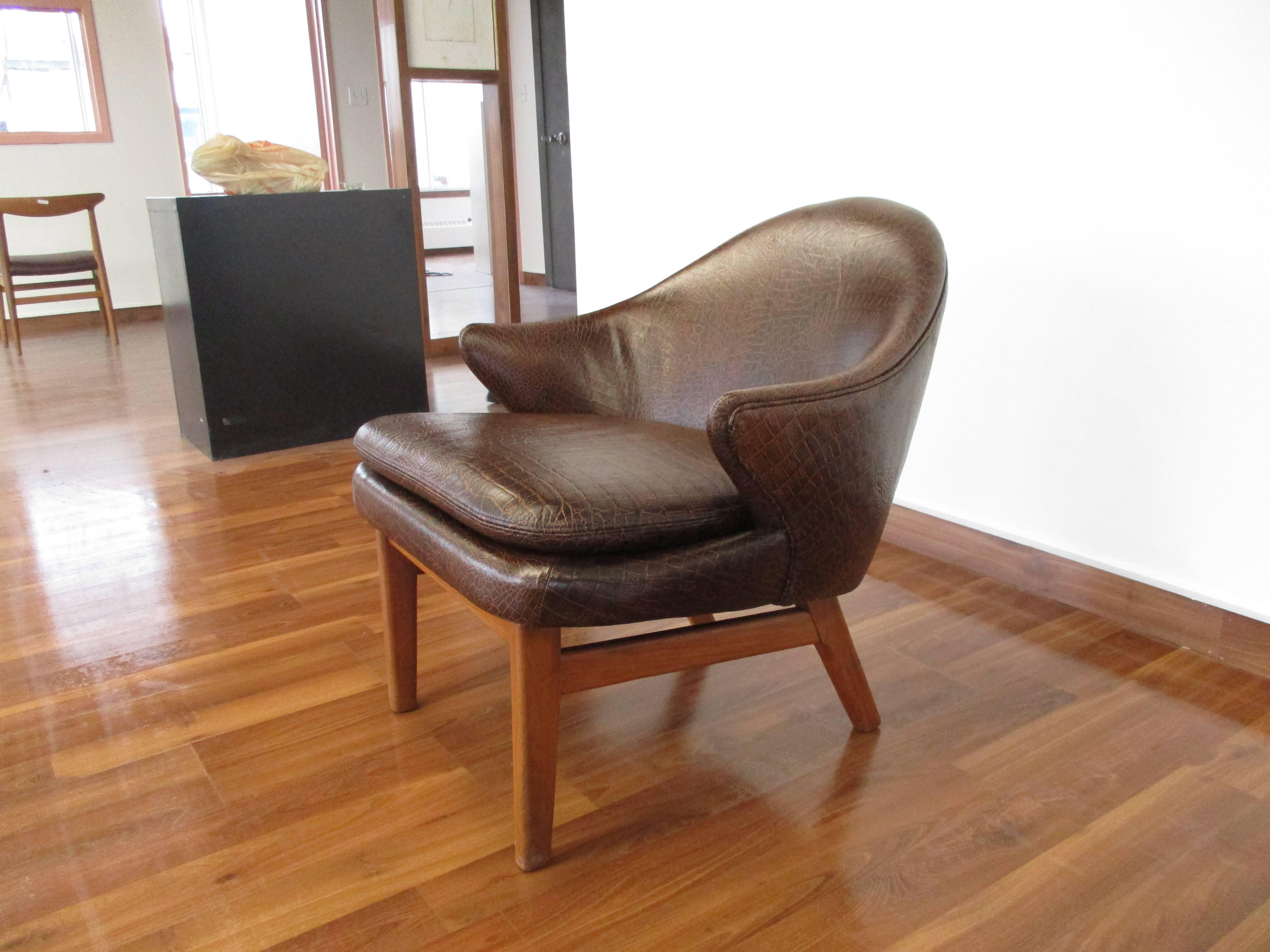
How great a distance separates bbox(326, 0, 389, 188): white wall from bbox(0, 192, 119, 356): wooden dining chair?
166 cm

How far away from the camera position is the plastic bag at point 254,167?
2865 mm

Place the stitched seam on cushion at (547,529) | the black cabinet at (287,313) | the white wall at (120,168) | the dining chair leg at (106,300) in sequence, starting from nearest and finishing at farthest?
the stitched seam on cushion at (547,529), the black cabinet at (287,313), the dining chair leg at (106,300), the white wall at (120,168)

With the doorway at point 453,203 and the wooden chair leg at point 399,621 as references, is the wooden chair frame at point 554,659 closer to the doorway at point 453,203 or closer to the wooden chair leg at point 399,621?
the wooden chair leg at point 399,621

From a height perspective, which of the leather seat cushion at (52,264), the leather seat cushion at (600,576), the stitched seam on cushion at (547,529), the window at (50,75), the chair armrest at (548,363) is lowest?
the leather seat cushion at (52,264)

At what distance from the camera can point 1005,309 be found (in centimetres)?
189

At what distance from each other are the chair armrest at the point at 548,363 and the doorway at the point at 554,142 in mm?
4585

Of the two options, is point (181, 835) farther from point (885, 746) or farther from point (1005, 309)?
point (1005, 309)

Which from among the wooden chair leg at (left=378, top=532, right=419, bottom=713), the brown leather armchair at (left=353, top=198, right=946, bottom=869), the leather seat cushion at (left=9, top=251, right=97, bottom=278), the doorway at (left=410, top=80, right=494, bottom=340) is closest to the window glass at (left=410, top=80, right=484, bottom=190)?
the doorway at (left=410, top=80, right=494, bottom=340)

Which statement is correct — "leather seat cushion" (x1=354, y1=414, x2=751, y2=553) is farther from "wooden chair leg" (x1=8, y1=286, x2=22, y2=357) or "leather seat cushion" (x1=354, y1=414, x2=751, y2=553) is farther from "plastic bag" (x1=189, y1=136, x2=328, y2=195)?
"wooden chair leg" (x1=8, y1=286, x2=22, y2=357)

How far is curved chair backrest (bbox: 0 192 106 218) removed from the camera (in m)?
4.71

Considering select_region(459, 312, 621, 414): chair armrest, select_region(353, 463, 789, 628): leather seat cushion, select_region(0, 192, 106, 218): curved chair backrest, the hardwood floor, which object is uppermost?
select_region(0, 192, 106, 218): curved chair backrest

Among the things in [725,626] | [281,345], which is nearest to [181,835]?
[725,626]

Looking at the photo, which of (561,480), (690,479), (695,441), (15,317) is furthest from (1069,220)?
(15,317)

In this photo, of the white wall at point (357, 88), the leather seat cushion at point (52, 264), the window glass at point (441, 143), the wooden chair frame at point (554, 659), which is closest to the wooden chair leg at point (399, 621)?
the wooden chair frame at point (554, 659)
